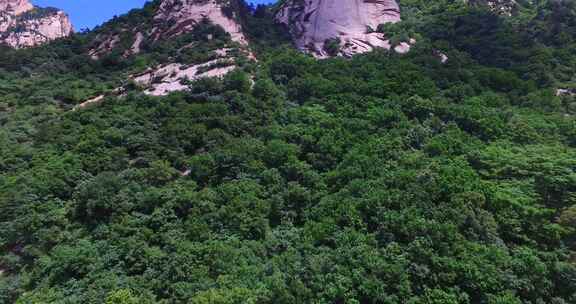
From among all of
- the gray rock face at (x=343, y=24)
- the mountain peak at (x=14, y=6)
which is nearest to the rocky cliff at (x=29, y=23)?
the mountain peak at (x=14, y=6)

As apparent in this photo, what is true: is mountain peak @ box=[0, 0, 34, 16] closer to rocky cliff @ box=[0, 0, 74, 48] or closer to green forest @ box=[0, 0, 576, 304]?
rocky cliff @ box=[0, 0, 74, 48]

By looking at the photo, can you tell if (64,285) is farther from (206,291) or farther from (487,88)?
(487,88)

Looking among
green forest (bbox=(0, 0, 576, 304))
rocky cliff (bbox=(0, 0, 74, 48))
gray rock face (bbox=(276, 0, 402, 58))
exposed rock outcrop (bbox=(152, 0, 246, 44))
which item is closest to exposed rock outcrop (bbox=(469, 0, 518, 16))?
gray rock face (bbox=(276, 0, 402, 58))

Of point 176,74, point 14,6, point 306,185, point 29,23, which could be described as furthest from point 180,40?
point 14,6

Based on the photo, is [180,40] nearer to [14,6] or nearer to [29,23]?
[29,23]

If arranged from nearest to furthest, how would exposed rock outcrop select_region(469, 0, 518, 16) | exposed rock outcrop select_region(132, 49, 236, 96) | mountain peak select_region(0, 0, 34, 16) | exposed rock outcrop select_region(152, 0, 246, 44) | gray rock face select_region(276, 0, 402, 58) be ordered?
exposed rock outcrop select_region(132, 49, 236, 96) < gray rock face select_region(276, 0, 402, 58) < exposed rock outcrop select_region(152, 0, 246, 44) < exposed rock outcrop select_region(469, 0, 518, 16) < mountain peak select_region(0, 0, 34, 16)

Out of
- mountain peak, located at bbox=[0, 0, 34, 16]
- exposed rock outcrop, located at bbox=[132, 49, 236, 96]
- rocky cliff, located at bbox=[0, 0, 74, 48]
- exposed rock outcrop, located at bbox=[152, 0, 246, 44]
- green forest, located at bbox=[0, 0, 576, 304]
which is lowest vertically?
green forest, located at bbox=[0, 0, 576, 304]
